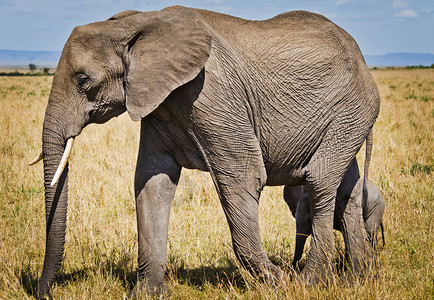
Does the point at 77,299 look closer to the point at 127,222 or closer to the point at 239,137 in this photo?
the point at 239,137

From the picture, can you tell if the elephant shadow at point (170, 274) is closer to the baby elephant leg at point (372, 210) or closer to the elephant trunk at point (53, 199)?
the baby elephant leg at point (372, 210)

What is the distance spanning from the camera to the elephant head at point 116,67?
12.8ft

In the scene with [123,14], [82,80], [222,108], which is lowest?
[222,108]

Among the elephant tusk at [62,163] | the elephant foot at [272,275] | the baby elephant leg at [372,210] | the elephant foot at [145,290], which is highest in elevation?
the elephant tusk at [62,163]

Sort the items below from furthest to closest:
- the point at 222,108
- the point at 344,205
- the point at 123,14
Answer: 1. the point at 344,205
2. the point at 123,14
3. the point at 222,108

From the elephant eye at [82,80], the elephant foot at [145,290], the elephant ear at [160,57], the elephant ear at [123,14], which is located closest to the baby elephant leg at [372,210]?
the elephant foot at [145,290]

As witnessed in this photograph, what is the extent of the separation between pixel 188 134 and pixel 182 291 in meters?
1.44

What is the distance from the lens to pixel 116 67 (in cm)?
398

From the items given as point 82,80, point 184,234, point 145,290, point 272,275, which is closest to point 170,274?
point 145,290

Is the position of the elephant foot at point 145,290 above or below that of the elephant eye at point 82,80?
below

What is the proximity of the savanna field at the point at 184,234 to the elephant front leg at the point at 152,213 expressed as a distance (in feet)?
0.80

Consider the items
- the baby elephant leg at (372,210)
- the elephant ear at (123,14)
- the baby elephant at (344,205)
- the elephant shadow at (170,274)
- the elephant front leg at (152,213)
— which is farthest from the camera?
the baby elephant leg at (372,210)

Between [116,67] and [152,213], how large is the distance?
4.10 feet

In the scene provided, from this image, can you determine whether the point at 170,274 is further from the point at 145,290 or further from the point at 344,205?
the point at 344,205
